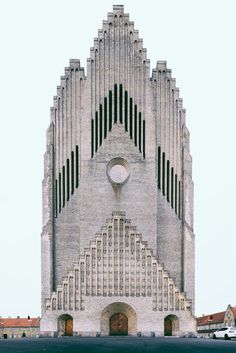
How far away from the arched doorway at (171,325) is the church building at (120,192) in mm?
107

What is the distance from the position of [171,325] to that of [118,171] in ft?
54.6

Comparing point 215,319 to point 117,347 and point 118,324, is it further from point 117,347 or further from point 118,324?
point 117,347

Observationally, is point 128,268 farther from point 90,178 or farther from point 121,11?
point 121,11

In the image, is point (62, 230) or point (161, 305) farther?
point (62, 230)

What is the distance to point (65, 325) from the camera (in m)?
86.1

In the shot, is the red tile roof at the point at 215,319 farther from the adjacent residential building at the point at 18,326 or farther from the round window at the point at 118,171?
the round window at the point at 118,171

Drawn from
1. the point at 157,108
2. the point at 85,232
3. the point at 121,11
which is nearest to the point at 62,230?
the point at 85,232

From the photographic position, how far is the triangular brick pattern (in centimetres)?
8425

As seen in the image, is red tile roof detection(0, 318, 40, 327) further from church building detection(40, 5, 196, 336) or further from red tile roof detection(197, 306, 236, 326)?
church building detection(40, 5, 196, 336)

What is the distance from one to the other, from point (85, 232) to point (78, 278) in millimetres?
6277

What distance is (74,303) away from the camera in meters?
83.8

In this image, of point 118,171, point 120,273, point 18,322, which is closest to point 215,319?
point 18,322

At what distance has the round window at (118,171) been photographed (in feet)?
295

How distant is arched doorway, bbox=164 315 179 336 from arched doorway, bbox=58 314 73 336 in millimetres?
9392
